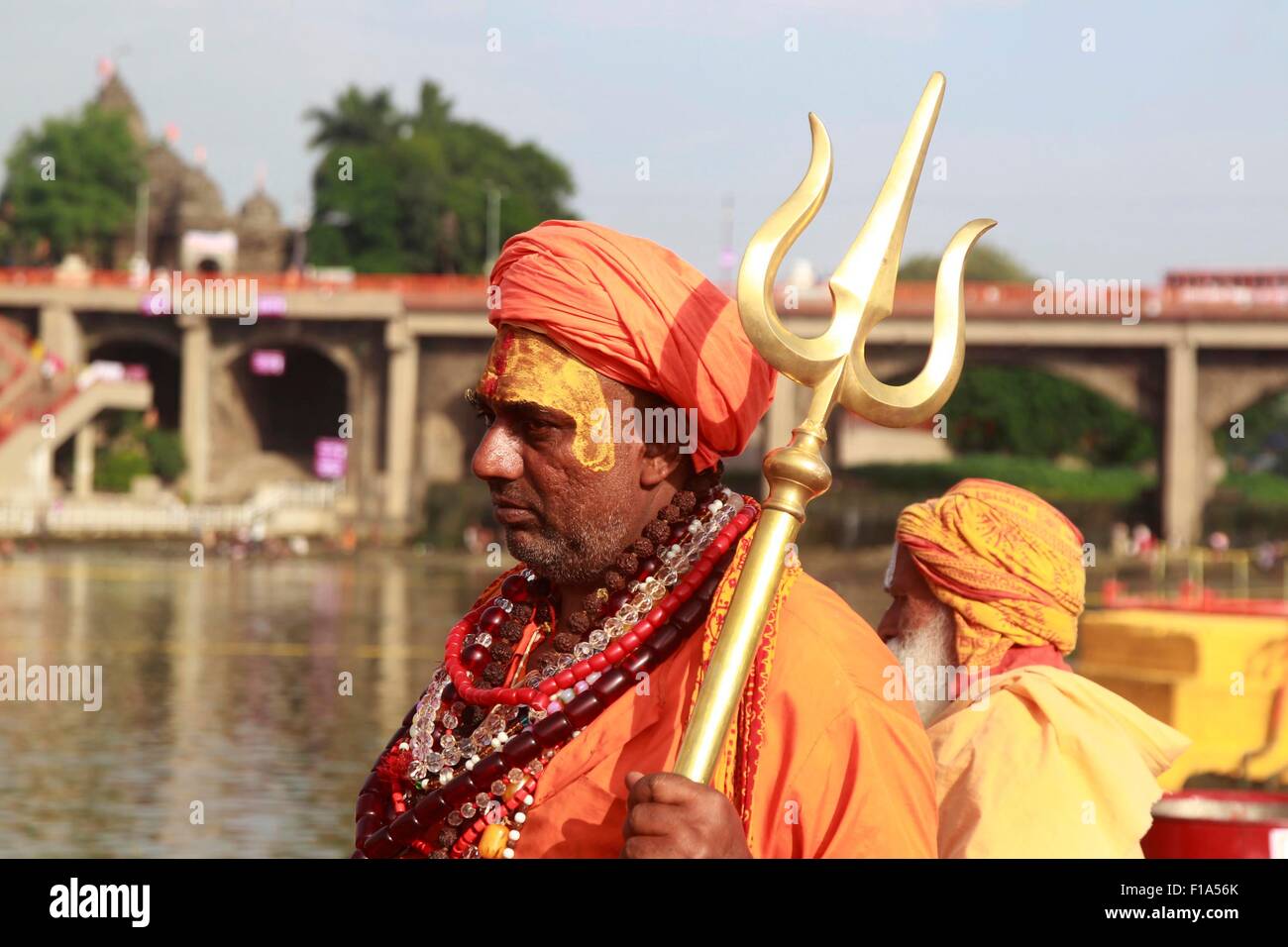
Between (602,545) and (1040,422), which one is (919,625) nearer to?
(602,545)

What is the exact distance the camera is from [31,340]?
2044 inches

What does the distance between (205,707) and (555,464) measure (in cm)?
1477

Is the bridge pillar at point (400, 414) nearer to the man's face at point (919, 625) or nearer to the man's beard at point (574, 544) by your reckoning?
the man's face at point (919, 625)

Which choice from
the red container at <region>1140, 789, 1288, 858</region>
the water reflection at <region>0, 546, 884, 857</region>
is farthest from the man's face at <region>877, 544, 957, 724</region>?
the water reflection at <region>0, 546, 884, 857</region>

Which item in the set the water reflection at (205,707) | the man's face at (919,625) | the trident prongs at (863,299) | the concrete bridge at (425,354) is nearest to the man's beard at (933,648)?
the man's face at (919,625)

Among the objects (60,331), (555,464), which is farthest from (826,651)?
(60,331)

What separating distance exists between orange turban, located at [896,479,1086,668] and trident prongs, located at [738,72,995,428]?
1.41 metres

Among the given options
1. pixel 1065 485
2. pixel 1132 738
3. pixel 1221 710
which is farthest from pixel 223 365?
pixel 1132 738

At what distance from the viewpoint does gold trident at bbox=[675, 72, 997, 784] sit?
8.06 feet

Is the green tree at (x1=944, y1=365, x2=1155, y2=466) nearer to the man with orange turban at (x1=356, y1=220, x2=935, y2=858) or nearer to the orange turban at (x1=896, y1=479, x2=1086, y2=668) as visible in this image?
the orange turban at (x1=896, y1=479, x2=1086, y2=668)

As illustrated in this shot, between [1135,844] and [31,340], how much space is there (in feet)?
168
